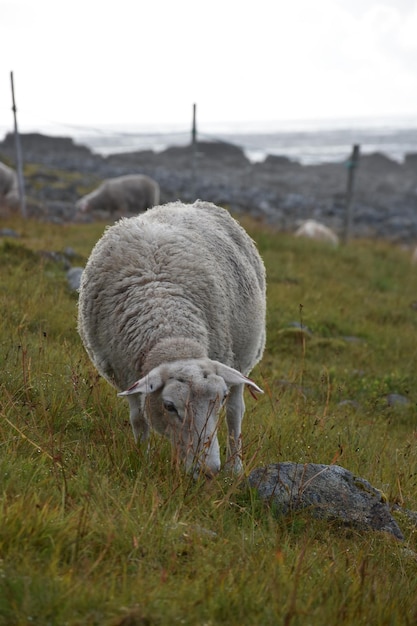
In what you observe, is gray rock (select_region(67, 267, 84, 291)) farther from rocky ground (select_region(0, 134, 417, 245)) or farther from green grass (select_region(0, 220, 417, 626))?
rocky ground (select_region(0, 134, 417, 245))

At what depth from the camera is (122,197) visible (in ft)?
55.5

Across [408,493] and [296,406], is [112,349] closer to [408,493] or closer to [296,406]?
[296,406]

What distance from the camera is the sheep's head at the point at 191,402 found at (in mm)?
2906

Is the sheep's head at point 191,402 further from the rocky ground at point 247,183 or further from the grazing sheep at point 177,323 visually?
the rocky ground at point 247,183

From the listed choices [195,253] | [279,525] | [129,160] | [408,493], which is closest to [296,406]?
[408,493]

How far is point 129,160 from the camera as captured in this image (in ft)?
168

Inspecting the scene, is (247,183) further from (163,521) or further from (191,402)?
(163,521)

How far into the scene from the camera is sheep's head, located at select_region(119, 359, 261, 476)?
2906 mm

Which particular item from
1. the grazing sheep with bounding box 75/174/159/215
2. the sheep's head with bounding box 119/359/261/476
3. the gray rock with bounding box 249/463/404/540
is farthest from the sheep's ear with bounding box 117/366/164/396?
the grazing sheep with bounding box 75/174/159/215

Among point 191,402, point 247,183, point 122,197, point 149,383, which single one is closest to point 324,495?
point 191,402

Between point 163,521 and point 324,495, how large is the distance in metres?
1.02

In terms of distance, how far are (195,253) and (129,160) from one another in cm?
4923

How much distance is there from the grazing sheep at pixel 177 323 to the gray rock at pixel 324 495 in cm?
21

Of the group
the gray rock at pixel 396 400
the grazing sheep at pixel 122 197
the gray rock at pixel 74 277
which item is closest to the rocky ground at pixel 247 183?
the grazing sheep at pixel 122 197
